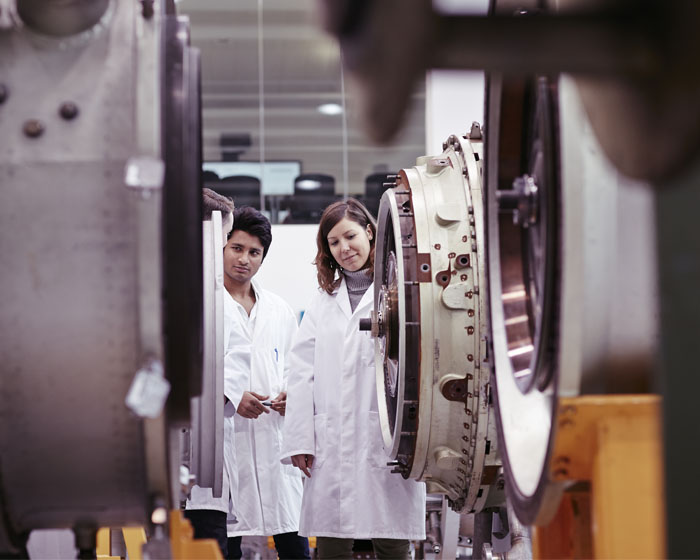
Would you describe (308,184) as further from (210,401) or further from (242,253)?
(210,401)

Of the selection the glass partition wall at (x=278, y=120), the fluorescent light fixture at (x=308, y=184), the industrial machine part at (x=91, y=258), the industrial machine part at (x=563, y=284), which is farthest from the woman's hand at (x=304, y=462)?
the fluorescent light fixture at (x=308, y=184)

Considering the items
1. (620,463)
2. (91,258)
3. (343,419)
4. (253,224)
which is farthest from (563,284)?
(253,224)

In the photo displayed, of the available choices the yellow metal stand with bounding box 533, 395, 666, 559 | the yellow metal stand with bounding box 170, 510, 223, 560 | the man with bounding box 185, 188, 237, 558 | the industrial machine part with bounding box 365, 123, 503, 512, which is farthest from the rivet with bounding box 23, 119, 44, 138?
the man with bounding box 185, 188, 237, 558

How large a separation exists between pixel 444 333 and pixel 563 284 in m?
1.09

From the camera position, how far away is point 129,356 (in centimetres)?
150

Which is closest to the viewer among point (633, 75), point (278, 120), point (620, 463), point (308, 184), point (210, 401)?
point (633, 75)

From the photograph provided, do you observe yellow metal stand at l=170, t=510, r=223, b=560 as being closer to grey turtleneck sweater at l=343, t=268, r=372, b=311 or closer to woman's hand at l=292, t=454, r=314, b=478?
woman's hand at l=292, t=454, r=314, b=478

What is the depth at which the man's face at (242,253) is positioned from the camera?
3691mm

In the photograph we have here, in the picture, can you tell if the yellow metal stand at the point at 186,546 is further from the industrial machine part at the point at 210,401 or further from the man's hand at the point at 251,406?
the man's hand at the point at 251,406

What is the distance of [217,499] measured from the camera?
3367 millimetres

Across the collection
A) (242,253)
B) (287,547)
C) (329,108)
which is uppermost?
(329,108)

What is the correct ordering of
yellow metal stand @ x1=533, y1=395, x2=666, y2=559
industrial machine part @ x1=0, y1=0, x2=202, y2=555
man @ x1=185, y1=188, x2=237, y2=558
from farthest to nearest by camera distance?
man @ x1=185, y1=188, x2=237, y2=558 → industrial machine part @ x1=0, y1=0, x2=202, y2=555 → yellow metal stand @ x1=533, y1=395, x2=666, y2=559

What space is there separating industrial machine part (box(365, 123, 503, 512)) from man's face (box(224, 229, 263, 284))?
1112 mm

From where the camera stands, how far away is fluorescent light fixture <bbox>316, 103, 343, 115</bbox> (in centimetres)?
690
